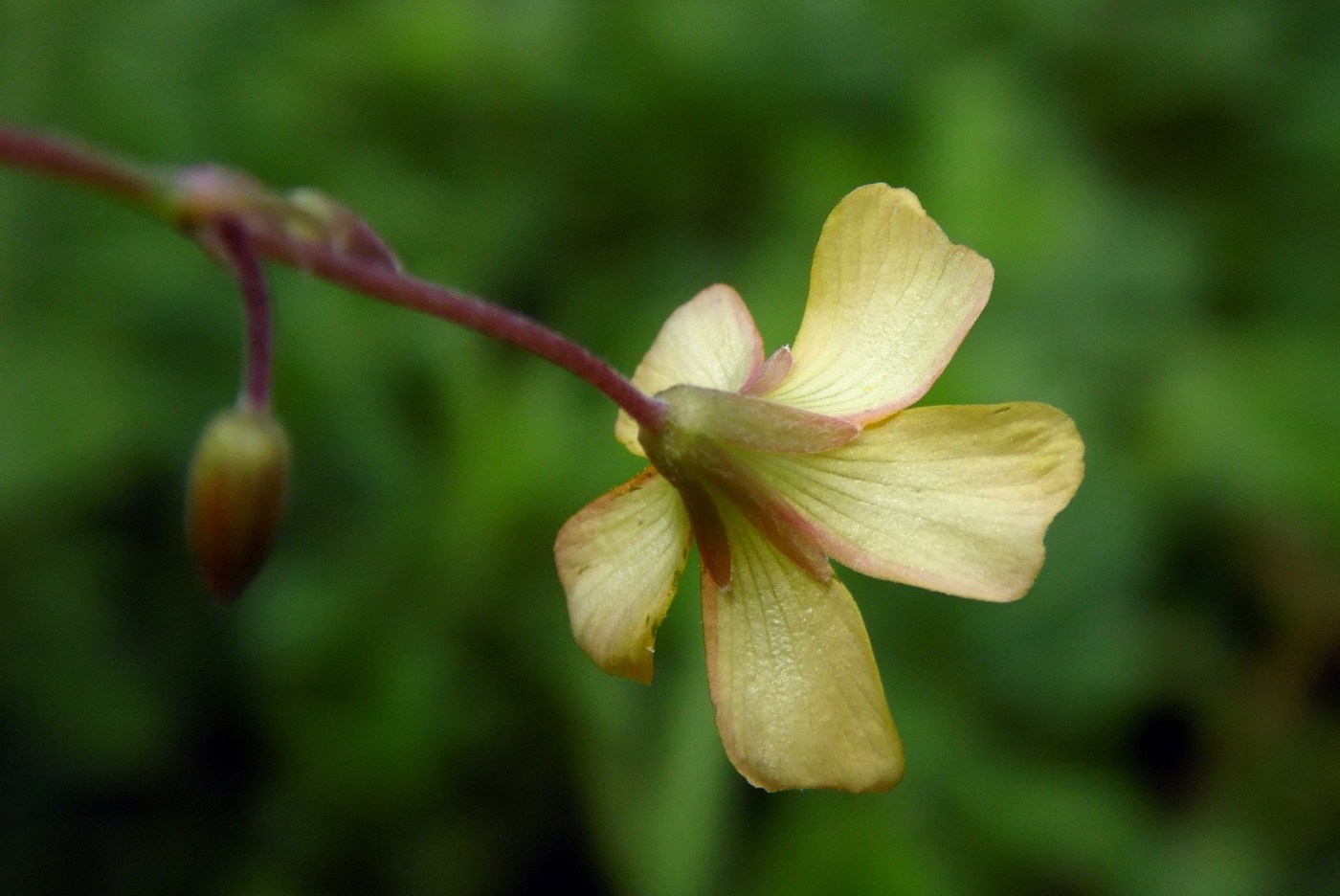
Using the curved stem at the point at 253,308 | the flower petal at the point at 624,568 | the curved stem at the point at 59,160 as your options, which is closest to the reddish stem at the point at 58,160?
the curved stem at the point at 59,160

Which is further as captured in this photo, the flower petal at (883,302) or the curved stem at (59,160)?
the flower petal at (883,302)

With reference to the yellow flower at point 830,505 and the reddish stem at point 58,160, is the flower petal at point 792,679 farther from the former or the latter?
the reddish stem at point 58,160

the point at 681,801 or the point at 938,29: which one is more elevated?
the point at 938,29

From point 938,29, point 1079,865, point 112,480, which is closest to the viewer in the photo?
point 1079,865

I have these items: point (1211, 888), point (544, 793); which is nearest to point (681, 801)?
point (544, 793)

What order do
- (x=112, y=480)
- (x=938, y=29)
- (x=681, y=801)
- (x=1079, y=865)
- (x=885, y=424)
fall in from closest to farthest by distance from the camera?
(x=885, y=424), (x=681, y=801), (x=1079, y=865), (x=112, y=480), (x=938, y=29)

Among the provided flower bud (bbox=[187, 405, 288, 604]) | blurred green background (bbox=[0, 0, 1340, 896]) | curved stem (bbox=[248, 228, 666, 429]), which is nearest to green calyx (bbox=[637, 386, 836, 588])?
curved stem (bbox=[248, 228, 666, 429])

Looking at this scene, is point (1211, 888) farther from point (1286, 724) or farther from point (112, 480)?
point (112, 480)
